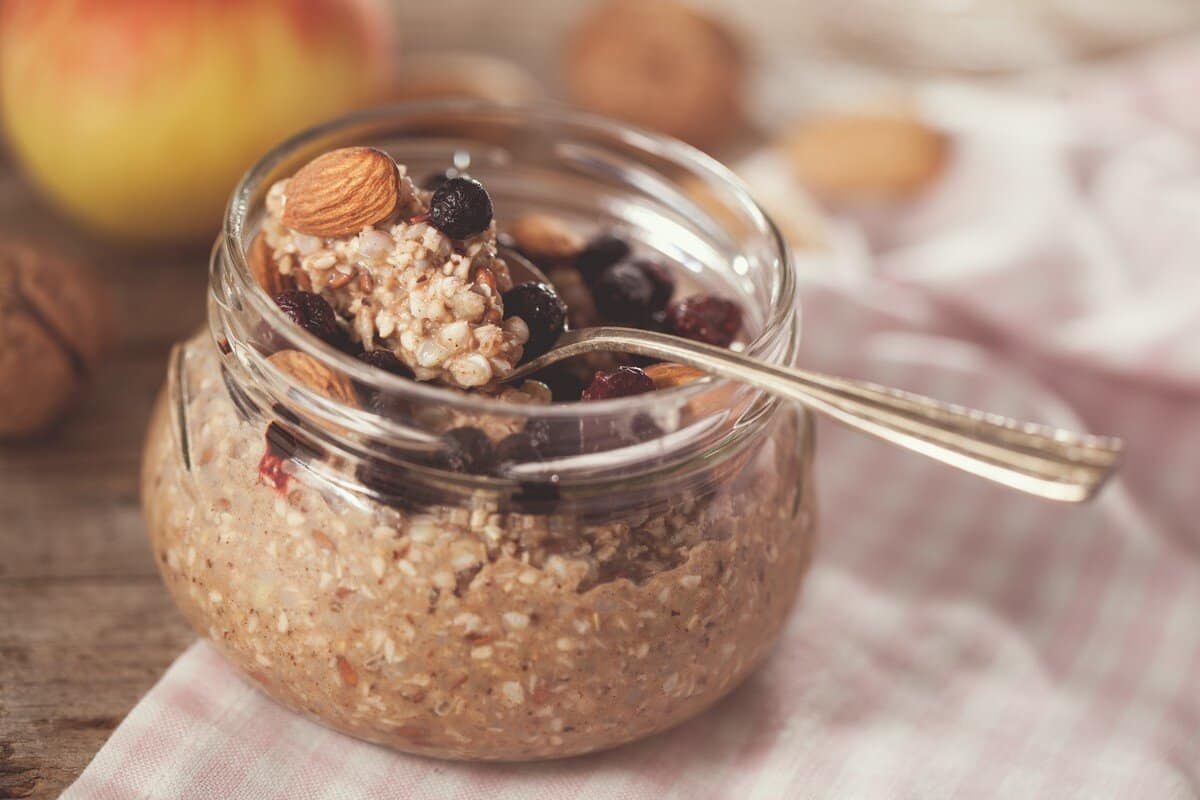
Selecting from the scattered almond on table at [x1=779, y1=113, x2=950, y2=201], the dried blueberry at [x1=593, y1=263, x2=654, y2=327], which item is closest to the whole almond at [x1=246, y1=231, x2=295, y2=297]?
the dried blueberry at [x1=593, y1=263, x2=654, y2=327]

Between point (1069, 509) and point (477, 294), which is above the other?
point (477, 294)

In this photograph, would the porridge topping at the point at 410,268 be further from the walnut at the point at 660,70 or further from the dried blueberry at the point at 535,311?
the walnut at the point at 660,70

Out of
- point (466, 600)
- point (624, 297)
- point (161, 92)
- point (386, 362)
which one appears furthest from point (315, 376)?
point (161, 92)

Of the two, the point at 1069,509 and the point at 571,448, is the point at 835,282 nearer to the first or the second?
the point at 1069,509

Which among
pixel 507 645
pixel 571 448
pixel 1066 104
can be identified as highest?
pixel 571 448

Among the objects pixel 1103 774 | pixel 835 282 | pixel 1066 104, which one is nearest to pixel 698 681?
pixel 1103 774

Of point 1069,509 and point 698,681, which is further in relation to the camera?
point 1069,509

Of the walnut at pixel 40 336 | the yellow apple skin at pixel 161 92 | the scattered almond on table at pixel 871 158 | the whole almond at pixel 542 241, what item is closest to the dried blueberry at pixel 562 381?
the whole almond at pixel 542 241
